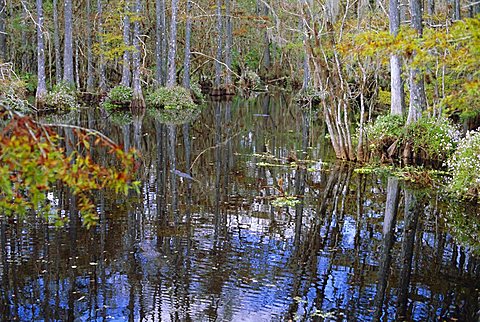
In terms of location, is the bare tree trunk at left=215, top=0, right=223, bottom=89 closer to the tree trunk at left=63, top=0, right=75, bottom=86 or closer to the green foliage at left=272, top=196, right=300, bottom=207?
the tree trunk at left=63, top=0, right=75, bottom=86

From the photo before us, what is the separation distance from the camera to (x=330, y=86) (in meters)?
13.4

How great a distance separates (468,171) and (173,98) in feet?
65.9

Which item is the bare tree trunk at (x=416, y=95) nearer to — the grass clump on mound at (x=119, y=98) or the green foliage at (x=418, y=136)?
the green foliage at (x=418, y=136)

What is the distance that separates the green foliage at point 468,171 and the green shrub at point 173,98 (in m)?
19.1

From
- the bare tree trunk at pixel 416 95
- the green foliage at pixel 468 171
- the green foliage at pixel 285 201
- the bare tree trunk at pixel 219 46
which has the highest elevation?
the bare tree trunk at pixel 219 46

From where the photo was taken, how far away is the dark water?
A: 18.4 ft

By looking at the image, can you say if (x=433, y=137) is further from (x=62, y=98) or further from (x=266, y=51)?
(x=266, y=51)

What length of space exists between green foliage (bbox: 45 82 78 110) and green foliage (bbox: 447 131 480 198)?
18935 mm

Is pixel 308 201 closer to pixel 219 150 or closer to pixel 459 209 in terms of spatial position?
pixel 459 209

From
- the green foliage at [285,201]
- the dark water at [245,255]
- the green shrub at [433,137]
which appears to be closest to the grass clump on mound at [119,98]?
the dark water at [245,255]

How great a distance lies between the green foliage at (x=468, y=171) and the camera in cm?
962

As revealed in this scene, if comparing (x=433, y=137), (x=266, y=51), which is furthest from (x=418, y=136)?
(x=266, y=51)

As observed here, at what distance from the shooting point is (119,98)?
28.4 metres

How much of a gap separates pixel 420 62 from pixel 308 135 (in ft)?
45.6
